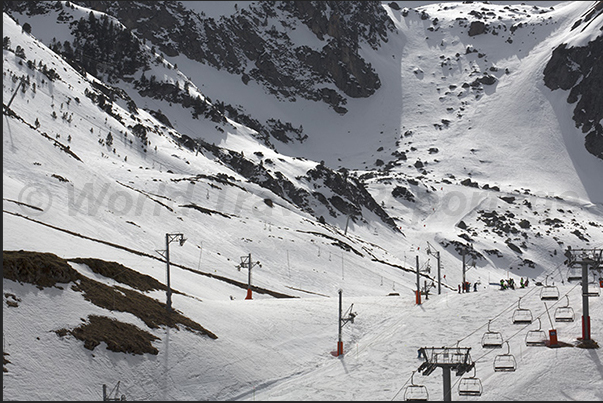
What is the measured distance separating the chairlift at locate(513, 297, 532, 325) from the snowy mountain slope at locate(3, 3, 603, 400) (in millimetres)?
2197

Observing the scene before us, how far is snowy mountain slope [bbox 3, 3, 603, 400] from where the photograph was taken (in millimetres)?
38656

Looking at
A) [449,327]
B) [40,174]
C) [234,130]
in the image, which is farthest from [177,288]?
[234,130]

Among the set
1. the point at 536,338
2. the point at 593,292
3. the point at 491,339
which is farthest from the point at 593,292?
the point at 491,339

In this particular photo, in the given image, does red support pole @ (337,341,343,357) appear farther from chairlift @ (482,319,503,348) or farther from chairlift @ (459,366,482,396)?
chairlift @ (459,366,482,396)

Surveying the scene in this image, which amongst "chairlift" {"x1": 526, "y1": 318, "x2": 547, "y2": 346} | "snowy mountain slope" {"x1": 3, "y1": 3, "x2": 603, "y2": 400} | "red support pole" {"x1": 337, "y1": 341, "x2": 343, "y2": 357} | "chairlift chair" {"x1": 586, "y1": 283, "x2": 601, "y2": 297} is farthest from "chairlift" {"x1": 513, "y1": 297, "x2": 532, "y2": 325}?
"red support pole" {"x1": 337, "y1": 341, "x2": 343, "y2": 357}

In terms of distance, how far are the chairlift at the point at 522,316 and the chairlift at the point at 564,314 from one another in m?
2.09

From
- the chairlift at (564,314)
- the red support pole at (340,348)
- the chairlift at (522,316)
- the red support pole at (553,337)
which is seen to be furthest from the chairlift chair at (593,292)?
the red support pole at (340,348)

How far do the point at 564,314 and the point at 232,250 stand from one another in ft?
151

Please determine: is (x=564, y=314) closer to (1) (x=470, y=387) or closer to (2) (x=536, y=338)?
(2) (x=536, y=338)

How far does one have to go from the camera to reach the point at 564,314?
163 ft

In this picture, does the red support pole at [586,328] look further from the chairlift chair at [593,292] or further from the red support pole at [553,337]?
the red support pole at [553,337]

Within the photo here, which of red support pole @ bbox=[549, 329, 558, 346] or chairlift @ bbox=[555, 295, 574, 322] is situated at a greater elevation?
chairlift @ bbox=[555, 295, 574, 322]

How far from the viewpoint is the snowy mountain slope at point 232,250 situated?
3866cm

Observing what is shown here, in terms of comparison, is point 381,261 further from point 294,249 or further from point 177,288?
point 177,288
